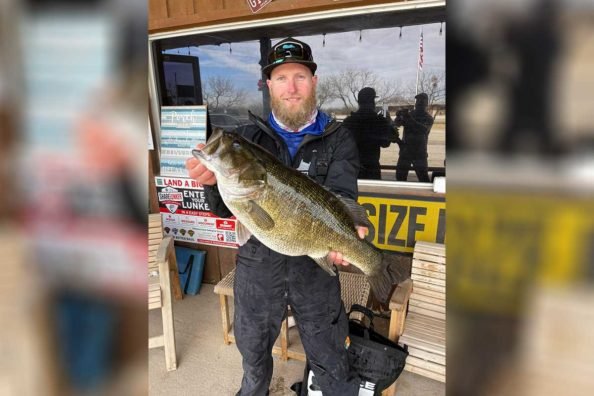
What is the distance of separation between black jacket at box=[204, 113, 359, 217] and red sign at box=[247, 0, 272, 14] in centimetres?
173

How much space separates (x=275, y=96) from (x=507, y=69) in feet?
6.70

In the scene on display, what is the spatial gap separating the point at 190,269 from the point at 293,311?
2556mm

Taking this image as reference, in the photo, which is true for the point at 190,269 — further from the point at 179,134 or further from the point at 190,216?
the point at 179,134

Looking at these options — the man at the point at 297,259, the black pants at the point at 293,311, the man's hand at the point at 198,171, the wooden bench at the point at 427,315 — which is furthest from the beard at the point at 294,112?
the wooden bench at the point at 427,315

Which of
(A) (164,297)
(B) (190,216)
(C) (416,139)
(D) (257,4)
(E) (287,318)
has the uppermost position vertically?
(D) (257,4)

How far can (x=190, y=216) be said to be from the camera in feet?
14.4

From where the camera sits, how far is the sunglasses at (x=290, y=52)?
88.4 inches

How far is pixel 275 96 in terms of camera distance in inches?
93.2

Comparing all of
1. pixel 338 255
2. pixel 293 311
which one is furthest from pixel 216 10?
pixel 293 311

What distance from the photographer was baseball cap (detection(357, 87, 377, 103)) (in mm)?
3523

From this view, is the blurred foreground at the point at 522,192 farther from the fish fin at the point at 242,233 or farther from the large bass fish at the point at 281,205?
the fish fin at the point at 242,233

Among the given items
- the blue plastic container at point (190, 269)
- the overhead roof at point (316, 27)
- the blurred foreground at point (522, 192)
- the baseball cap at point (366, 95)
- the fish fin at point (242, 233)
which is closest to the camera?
→ the blurred foreground at point (522, 192)

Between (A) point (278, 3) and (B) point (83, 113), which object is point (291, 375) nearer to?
(B) point (83, 113)

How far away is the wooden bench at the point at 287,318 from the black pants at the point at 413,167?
3.70 ft
